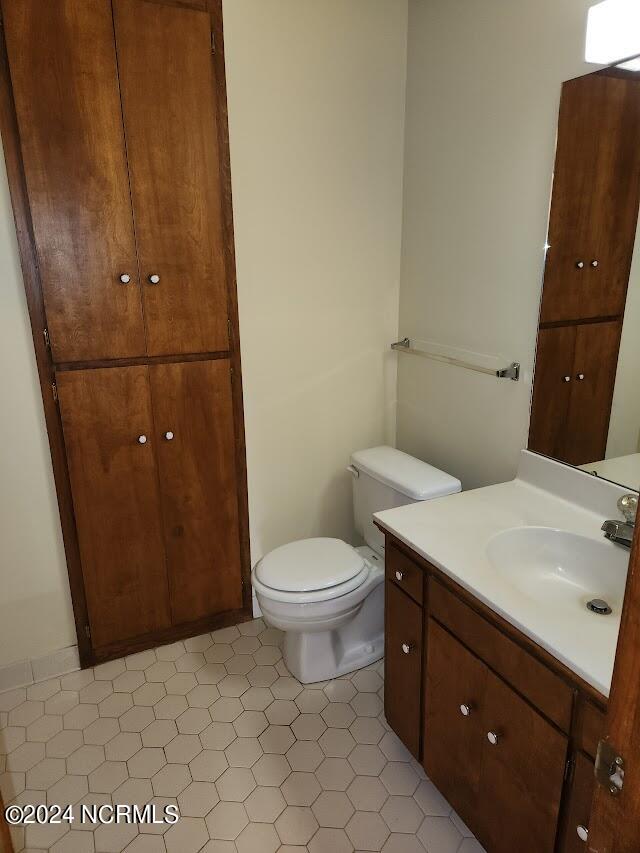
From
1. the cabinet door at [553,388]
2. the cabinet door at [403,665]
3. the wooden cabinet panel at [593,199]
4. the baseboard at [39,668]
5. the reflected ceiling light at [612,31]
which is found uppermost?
the reflected ceiling light at [612,31]

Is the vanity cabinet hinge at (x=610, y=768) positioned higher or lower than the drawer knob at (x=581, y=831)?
higher

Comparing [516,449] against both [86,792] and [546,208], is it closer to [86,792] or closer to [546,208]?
[546,208]

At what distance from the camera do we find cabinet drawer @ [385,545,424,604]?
1530 millimetres

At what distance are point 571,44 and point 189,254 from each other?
1.32 meters

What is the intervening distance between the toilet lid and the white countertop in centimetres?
42

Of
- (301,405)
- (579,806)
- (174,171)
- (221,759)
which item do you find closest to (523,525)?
(579,806)

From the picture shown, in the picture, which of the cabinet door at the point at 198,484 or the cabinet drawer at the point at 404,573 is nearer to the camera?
the cabinet drawer at the point at 404,573

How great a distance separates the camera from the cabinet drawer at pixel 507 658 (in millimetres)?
1101

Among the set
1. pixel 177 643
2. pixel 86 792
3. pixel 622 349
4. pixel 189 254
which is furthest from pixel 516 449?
pixel 86 792

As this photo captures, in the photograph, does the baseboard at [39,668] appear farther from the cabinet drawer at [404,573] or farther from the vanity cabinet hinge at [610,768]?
the vanity cabinet hinge at [610,768]

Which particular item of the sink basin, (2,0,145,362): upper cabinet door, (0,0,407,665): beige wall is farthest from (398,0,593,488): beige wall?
(2,0,145,362): upper cabinet door

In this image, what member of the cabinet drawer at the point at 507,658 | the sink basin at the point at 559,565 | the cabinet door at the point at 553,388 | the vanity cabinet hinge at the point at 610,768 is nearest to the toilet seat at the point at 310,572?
the cabinet drawer at the point at 507,658

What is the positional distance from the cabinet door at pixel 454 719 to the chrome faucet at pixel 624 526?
46 cm

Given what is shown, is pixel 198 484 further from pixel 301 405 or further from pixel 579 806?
pixel 579 806
